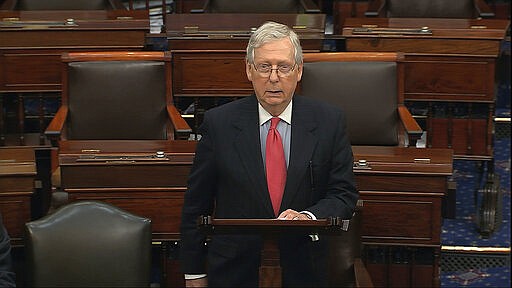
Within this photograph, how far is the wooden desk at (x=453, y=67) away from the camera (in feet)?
6.71

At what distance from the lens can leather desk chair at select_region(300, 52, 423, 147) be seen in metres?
1.80

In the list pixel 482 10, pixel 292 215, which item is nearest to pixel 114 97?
pixel 292 215

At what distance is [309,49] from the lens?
81.4 inches

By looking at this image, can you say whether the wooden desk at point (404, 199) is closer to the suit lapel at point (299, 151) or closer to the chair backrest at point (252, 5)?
the suit lapel at point (299, 151)

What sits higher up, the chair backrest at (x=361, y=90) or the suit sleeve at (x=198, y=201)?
the chair backrest at (x=361, y=90)

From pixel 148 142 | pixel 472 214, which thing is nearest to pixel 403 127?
pixel 472 214

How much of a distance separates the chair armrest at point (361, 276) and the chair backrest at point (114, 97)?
1.80 ft

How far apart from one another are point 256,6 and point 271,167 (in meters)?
1.19

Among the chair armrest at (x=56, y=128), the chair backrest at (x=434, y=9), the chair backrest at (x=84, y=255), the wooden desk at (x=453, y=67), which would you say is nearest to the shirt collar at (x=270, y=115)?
the chair backrest at (x=84, y=255)

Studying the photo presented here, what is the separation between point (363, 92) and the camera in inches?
71.3

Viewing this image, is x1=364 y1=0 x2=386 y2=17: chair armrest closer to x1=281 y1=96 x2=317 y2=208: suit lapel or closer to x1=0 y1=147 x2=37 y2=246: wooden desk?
x1=0 y1=147 x2=37 y2=246: wooden desk

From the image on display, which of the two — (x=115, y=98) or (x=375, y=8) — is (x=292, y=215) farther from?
(x=375, y=8)

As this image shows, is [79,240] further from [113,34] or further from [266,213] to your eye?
[113,34]

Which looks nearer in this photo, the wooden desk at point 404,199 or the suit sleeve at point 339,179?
the suit sleeve at point 339,179
